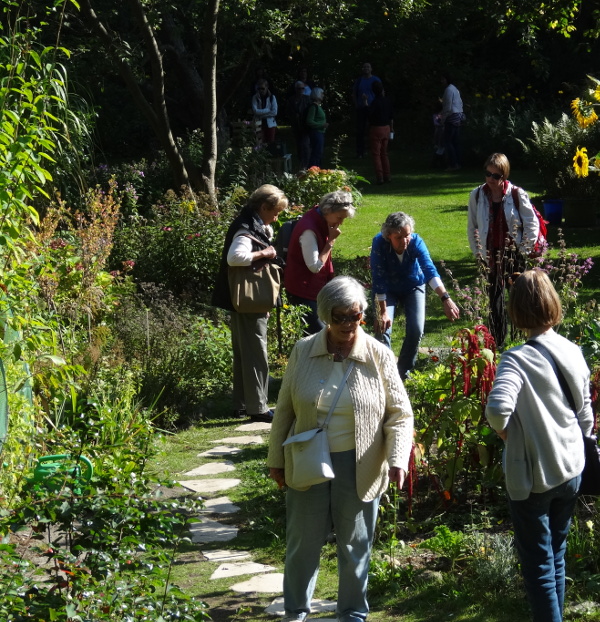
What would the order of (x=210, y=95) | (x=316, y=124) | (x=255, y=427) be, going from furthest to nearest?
(x=316, y=124), (x=210, y=95), (x=255, y=427)

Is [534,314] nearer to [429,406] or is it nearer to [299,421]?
[299,421]

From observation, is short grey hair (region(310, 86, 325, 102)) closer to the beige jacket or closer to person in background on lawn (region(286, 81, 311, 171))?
person in background on lawn (region(286, 81, 311, 171))

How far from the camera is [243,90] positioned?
1040 inches

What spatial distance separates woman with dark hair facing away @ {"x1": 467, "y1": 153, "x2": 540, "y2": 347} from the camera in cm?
792

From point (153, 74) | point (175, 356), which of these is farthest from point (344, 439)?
point (153, 74)

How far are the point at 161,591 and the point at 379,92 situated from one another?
1556cm

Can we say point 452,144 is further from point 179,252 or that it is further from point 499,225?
point 499,225

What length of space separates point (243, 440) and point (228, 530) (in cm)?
171

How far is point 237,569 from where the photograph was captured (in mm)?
5352

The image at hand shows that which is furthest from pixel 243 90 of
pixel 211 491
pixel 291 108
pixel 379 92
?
pixel 211 491

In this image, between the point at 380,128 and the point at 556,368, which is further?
the point at 380,128

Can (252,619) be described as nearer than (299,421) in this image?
No

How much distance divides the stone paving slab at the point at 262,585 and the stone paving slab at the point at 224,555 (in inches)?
11.7

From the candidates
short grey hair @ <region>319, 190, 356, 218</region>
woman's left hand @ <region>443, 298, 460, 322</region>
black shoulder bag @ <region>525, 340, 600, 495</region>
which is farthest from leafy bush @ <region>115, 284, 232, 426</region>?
black shoulder bag @ <region>525, 340, 600, 495</region>
